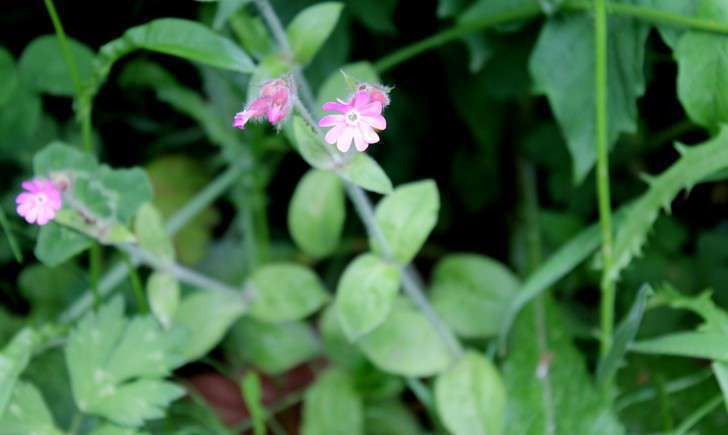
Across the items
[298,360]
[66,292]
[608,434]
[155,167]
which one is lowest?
[608,434]

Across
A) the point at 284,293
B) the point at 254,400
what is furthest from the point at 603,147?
the point at 254,400

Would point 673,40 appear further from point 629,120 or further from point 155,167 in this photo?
point 155,167

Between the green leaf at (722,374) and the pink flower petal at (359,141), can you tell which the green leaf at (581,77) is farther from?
the pink flower petal at (359,141)

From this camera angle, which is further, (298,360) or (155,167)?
(155,167)

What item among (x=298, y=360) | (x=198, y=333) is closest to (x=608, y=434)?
(x=298, y=360)

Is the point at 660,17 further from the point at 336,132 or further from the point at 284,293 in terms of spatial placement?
the point at 284,293

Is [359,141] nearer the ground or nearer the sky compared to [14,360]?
nearer the ground
